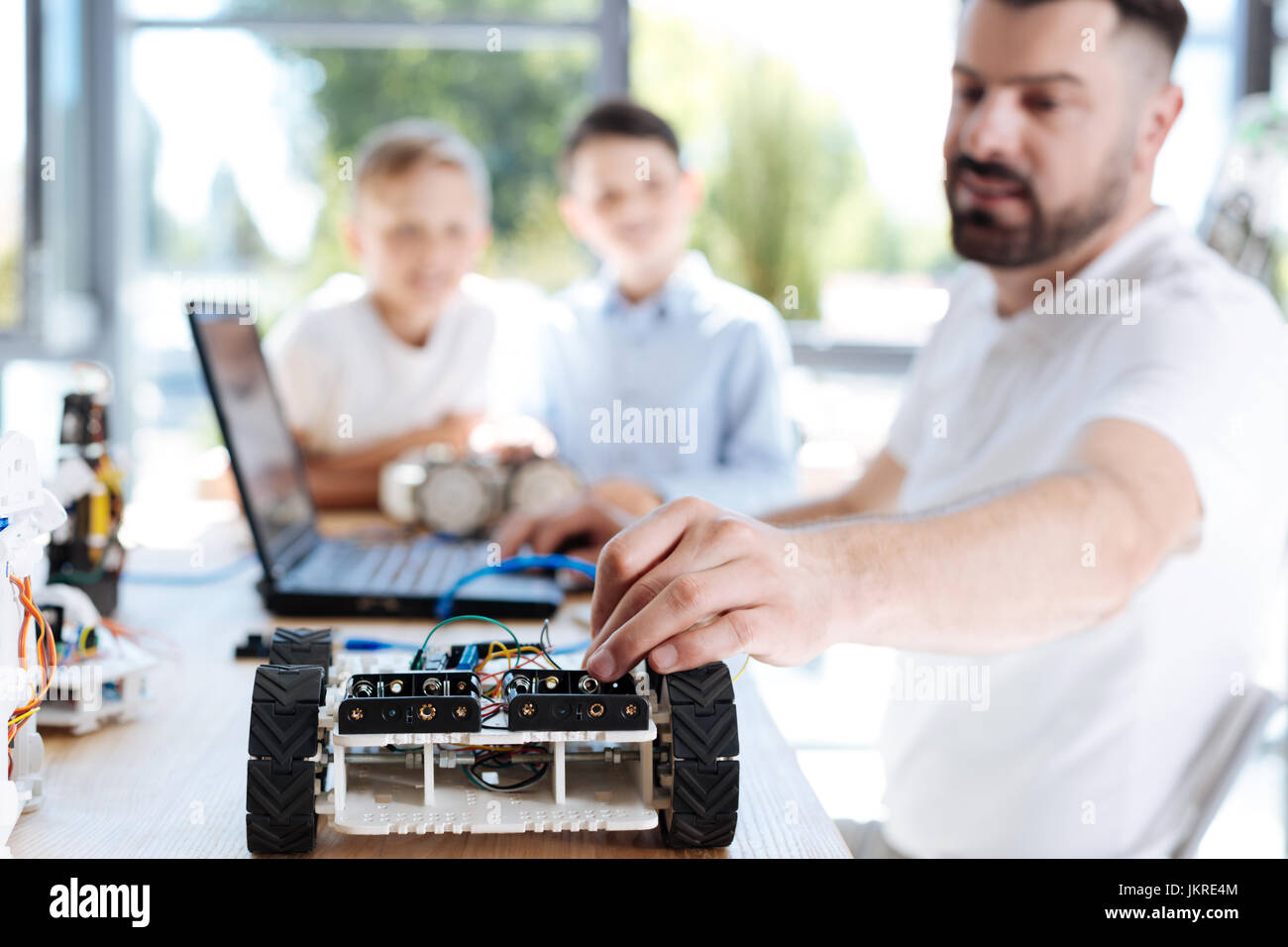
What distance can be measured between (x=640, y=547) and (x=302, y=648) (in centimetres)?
24

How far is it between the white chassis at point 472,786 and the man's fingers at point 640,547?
2.4 inches

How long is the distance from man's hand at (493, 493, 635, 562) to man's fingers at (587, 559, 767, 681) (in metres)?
0.67

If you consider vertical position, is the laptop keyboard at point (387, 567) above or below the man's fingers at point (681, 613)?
below

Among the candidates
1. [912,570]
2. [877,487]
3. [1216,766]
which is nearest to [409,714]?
[912,570]

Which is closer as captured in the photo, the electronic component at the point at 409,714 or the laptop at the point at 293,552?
the electronic component at the point at 409,714

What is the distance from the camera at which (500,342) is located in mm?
2578

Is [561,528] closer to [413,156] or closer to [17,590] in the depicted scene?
[17,590]

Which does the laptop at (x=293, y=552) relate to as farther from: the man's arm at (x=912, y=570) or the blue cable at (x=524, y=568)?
the man's arm at (x=912, y=570)

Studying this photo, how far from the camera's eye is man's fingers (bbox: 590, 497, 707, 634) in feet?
2.30

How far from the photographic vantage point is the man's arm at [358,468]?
1.84m

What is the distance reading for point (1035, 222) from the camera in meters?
Result: 1.35

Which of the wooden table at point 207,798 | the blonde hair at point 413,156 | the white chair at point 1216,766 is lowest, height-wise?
the white chair at point 1216,766

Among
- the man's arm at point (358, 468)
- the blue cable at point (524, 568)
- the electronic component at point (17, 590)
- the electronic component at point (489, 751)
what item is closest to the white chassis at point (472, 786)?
the electronic component at point (489, 751)
